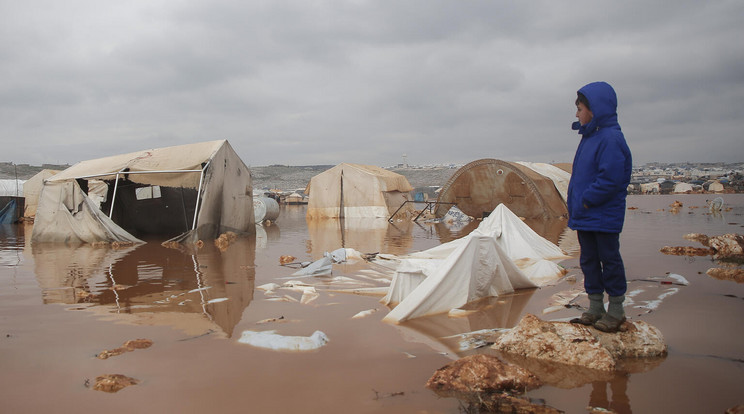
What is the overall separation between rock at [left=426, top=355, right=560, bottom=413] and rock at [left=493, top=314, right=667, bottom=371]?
0.48m

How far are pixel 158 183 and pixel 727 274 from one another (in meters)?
13.5

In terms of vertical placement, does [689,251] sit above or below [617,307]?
below

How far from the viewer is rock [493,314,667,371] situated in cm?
328

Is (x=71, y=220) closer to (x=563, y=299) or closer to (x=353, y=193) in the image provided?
(x=563, y=299)

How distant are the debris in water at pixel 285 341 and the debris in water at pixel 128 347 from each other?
0.75 meters

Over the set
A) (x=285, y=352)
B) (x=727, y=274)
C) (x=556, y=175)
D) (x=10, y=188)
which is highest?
(x=10, y=188)

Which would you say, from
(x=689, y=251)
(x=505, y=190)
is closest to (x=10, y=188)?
(x=505, y=190)

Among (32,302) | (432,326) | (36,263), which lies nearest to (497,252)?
(432,326)

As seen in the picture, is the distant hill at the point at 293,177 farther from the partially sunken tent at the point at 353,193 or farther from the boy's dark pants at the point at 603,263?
the boy's dark pants at the point at 603,263

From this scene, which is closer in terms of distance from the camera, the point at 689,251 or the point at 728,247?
the point at 728,247

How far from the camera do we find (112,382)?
3.08 meters

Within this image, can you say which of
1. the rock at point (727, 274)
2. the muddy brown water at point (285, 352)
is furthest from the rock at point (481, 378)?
the rock at point (727, 274)

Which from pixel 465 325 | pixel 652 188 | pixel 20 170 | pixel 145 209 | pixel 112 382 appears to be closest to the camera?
pixel 112 382

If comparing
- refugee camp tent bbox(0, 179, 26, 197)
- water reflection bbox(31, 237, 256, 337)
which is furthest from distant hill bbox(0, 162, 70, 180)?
water reflection bbox(31, 237, 256, 337)
